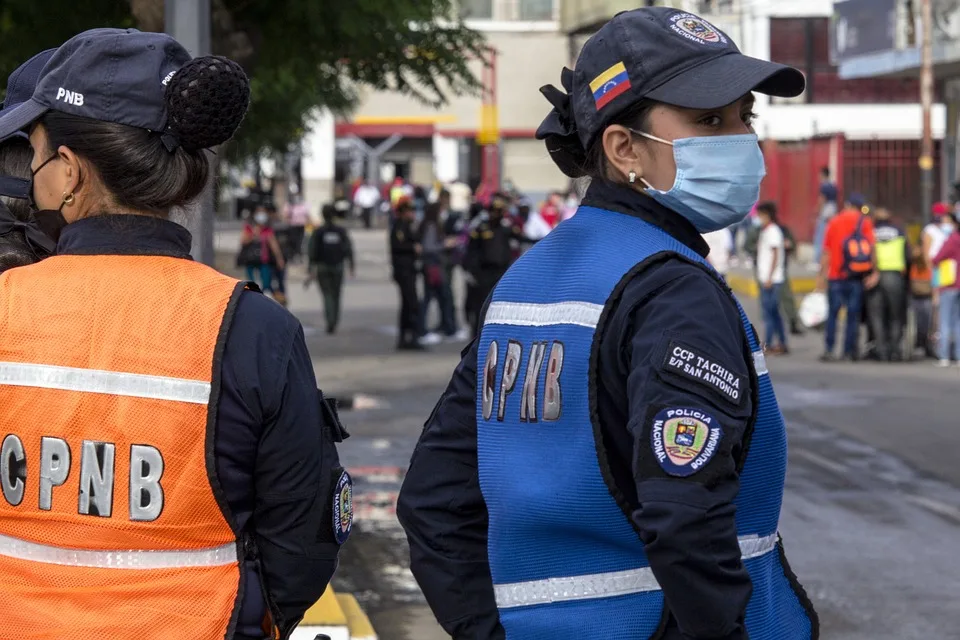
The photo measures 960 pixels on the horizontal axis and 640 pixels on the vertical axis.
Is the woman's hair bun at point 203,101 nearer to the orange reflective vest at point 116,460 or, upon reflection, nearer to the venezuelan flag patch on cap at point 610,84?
the orange reflective vest at point 116,460

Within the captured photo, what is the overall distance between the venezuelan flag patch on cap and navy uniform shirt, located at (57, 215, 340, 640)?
0.63 m

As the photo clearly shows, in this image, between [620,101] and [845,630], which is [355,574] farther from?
[620,101]

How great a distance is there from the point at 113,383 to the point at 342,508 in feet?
1.47

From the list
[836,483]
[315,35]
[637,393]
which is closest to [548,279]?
[637,393]

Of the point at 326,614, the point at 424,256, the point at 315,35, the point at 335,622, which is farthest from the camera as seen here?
the point at 424,256

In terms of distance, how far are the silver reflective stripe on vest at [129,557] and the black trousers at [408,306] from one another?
1683cm

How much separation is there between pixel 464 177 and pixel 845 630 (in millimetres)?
53000

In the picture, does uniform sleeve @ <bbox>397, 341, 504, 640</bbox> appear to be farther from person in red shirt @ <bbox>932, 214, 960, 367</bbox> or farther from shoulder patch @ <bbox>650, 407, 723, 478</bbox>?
person in red shirt @ <bbox>932, 214, 960, 367</bbox>

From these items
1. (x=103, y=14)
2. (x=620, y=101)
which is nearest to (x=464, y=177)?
(x=103, y=14)

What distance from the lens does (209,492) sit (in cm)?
Answer: 257

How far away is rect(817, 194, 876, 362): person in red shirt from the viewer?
17891mm

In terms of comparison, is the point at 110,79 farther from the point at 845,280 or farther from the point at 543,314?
the point at 845,280

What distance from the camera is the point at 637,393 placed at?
2424 millimetres

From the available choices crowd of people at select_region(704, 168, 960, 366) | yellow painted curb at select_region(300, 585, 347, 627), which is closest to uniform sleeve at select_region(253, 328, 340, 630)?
yellow painted curb at select_region(300, 585, 347, 627)
